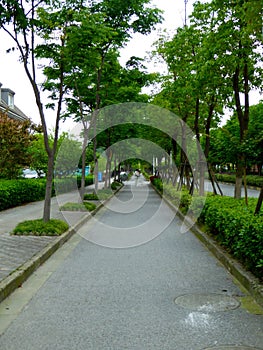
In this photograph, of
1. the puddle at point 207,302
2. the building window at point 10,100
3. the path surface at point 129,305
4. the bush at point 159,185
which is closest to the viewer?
the path surface at point 129,305

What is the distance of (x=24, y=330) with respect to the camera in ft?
13.8

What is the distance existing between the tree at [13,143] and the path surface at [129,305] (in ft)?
38.2

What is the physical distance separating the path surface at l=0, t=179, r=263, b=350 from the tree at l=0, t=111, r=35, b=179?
11.7 m

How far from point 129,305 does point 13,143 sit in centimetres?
1558

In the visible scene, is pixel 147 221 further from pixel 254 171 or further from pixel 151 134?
pixel 254 171

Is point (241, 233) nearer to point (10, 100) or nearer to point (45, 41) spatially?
point (45, 41)

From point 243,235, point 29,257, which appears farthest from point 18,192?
point 243,235

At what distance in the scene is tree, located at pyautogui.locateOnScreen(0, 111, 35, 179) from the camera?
19156mm

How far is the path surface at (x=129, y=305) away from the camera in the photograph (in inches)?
157

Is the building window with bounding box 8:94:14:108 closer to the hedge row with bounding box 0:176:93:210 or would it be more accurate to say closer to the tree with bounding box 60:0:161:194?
the hedge row with bounding box 0:176:93:210

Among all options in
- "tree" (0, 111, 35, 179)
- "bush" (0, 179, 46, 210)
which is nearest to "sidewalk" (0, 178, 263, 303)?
"bush" (0, 179, 46, 210)

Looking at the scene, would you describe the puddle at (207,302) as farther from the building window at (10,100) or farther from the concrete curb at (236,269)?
the building window at (10,100)

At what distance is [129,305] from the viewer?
16.5 feet

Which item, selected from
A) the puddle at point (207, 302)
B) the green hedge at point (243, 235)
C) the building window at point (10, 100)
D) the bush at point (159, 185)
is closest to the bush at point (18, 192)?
the green hedge at point (243, 235)
